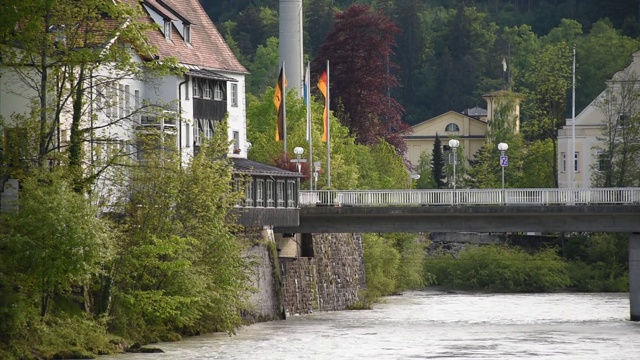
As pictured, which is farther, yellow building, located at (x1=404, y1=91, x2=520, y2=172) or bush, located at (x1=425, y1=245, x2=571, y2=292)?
yellow building, located at (x1=404, y1=91, x2=520, y2=172)

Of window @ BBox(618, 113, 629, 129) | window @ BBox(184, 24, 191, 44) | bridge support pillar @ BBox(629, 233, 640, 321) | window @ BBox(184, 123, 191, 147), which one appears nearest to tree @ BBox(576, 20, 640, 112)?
window @ BBox(618, 113, 629, 129)

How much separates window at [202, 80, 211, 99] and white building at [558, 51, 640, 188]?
3755cm

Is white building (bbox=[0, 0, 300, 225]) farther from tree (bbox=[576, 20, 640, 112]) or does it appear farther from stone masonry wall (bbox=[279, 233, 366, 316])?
tree (bbox=[576, 20, 640, 112])

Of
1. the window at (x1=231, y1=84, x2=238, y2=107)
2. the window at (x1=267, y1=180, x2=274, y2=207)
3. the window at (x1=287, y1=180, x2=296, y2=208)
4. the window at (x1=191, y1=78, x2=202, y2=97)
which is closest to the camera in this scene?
the window at (x1=267, y1=180, x2=274, y2=207)

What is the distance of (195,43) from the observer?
8662cm

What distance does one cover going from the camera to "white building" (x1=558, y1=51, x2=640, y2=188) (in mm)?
121625

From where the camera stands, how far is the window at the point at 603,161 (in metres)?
122

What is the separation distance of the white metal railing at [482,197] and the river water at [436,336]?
208 inches

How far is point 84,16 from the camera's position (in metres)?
60.8

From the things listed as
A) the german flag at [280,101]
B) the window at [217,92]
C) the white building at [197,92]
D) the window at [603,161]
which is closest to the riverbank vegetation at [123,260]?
the white building at [197,92]

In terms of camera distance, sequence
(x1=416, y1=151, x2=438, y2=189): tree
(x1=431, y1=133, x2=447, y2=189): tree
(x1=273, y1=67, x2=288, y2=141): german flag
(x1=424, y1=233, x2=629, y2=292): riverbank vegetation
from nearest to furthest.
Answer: (x1=273, y1=67, x2=288, y2=141): german flag
(x1=424, y1=233, x2=629, y2=292): riverbank vegetation
(x1=416, y1=151, x2=438, y2=189): tree
(x1=431, y1=133, x2=447, y2=189): tree

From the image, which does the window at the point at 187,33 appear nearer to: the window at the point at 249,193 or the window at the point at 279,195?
the window at the point at 279,195

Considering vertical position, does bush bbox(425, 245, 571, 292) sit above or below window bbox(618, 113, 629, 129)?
below

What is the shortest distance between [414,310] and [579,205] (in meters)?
12.9
